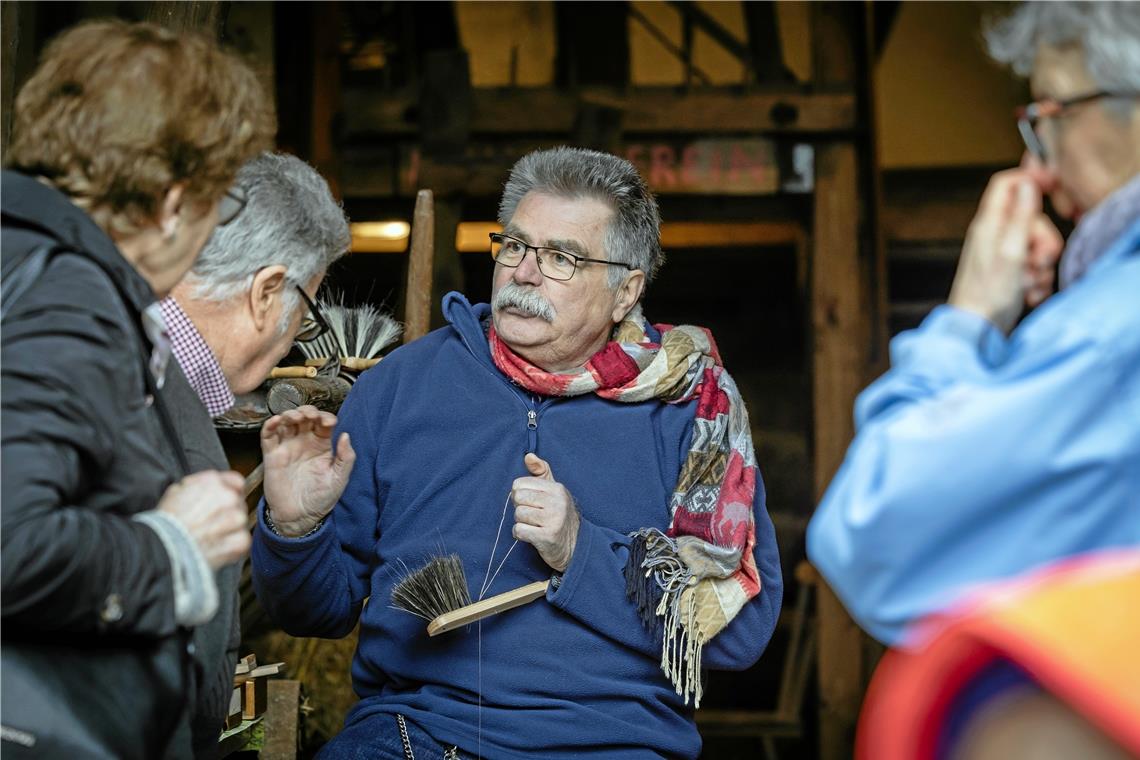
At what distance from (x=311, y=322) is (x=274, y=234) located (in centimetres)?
46

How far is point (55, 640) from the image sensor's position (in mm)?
1729

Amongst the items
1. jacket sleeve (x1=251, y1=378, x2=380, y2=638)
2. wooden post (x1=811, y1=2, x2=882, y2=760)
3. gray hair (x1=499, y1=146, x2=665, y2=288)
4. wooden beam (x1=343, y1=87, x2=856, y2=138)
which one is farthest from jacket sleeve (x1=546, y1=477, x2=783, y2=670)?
wooden beam (x1=343, y1=87, x2=856, y2=138)

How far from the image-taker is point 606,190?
10.4ft

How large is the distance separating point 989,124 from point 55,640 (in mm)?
5593

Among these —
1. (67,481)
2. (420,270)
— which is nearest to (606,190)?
(420,270)

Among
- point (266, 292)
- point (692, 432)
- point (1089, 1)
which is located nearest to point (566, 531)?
point (692, 432)

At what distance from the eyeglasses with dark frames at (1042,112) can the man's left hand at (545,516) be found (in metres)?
1.27

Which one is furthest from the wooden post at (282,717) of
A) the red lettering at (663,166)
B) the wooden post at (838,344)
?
the red lettering at (663,166)

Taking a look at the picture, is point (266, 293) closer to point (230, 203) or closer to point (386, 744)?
point (230, 203)

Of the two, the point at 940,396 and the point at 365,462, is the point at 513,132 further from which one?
the point at 940,396

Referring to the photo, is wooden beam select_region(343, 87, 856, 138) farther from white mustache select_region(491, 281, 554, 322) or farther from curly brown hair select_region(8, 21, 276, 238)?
curly brown hair select_region(8, 21, 276, 238)

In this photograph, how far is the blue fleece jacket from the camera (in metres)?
2.74

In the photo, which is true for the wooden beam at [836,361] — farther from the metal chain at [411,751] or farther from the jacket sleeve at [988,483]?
the jacket sleeve at [988,483]

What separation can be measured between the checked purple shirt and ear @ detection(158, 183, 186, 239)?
1.36 feet
